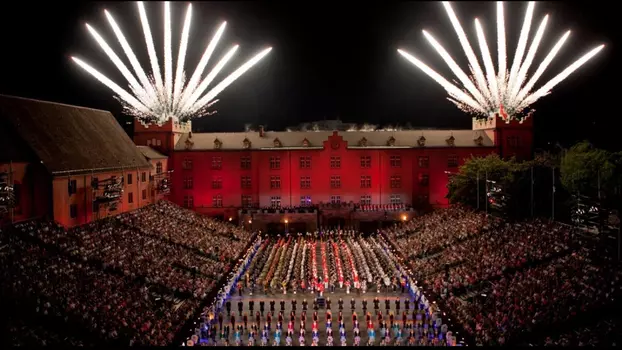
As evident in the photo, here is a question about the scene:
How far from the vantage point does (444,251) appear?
4891 cm

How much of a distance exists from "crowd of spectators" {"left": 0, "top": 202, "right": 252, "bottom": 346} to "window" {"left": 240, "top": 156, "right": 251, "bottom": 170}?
21677 mm

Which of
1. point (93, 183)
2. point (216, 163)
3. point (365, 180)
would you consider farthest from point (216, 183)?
point (93, 183)

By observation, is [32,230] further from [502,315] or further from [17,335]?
[502,315]

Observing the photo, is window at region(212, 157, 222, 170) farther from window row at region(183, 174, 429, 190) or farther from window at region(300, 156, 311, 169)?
window at region(300, 156, 311, 169)

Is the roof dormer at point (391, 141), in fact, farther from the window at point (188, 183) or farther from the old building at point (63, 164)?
the old building at point (63, 164)

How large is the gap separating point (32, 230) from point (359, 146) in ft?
151

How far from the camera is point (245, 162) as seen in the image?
247 feet

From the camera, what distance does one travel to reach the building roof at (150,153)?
67350 mm

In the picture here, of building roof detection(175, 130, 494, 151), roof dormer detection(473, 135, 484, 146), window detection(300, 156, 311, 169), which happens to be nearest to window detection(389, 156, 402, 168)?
building roof detection(175, 130, 494, 151)

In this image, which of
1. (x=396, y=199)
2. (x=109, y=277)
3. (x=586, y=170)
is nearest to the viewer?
(x=109, y=277)

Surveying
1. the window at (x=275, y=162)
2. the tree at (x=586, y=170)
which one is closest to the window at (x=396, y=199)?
the window at (x=275, y=162)

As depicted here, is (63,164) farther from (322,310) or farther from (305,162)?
(305,162)

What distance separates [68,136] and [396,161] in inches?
1643

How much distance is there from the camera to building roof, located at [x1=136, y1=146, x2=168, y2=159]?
67.3m
